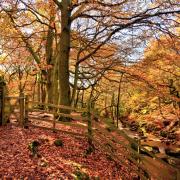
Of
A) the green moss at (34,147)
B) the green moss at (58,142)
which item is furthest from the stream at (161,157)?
the green moss at (34,147)

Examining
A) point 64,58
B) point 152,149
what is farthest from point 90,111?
point 152,149

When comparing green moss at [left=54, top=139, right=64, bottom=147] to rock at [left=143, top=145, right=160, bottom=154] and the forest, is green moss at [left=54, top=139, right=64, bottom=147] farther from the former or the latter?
rock at [left=143, top=145, right=160, bottom=154]

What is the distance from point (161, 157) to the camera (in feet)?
47.4

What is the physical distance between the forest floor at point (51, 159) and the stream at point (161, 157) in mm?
1390

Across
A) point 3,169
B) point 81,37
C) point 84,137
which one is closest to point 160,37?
point 81,37

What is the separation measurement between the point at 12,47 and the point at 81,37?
636cm

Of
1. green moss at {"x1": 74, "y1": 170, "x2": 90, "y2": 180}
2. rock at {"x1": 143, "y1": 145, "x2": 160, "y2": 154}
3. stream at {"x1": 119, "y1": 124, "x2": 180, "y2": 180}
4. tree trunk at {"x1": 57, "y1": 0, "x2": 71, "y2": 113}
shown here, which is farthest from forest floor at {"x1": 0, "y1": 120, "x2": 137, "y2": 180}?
rock at {"x1": 143, "y1": 145, "x2": 160, "y2": 154}

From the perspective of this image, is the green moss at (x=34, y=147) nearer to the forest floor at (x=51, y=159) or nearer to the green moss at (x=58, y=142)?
the forest floor at (x=51, y=159)

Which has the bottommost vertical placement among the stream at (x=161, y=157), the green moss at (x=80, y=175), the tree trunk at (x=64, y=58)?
the stream at (x=161, y=157)

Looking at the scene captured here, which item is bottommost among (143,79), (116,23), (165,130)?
(165,130)

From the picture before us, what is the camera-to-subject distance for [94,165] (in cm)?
922

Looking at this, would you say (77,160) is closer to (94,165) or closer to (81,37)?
(94,165)

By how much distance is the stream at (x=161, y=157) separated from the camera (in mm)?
11406

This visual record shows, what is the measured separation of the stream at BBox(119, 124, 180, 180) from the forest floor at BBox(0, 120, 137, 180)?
4.56 ft
